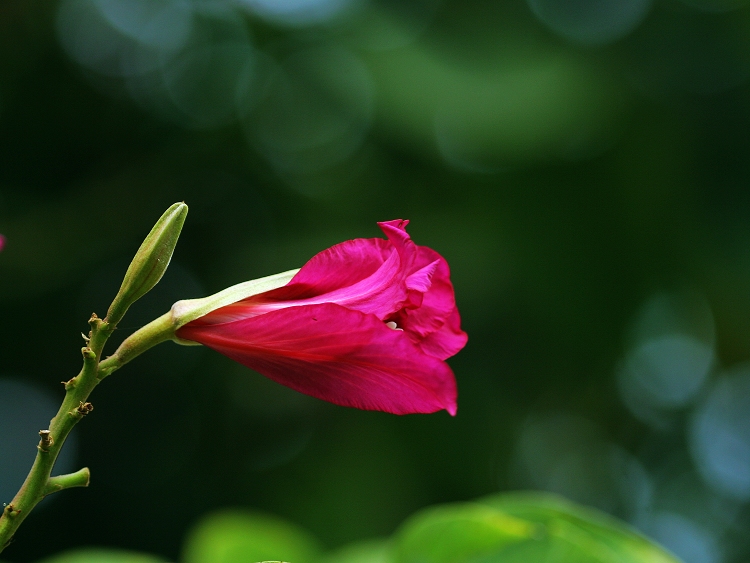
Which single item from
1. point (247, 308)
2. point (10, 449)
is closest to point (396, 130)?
point (10, 449)

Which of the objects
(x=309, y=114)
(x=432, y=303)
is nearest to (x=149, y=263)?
(x=432, y=303)

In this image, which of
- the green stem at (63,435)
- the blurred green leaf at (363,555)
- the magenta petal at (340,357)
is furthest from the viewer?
the blurred green leaf at (363,555)

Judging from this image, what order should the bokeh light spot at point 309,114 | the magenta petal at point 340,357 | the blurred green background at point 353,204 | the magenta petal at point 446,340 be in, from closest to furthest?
the magenta petal at point 340,357, the magenta petal at point 446,340, the blurred green background at point 353,204, the bokeh light spot at point 309,114

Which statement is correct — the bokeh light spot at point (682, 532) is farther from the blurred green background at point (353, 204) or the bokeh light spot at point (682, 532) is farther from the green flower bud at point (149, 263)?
the green flower bud at point (149, 263)

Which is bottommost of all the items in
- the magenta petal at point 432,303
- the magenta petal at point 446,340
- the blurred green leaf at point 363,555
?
the blurred green leaf at point 363,555

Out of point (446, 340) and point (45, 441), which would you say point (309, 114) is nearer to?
point (446, 340)

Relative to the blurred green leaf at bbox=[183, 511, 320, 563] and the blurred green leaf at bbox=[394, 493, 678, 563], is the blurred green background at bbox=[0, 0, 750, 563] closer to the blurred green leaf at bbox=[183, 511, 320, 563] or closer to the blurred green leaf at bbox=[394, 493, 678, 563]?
the blurred green leaf at bbox=[183, 511, 320, 563]

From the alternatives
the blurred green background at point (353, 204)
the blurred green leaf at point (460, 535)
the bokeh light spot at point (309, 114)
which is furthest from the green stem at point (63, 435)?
the bokeh light spot at point (309, 114)

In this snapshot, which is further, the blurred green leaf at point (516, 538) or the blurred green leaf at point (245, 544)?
the blurred green leaf at point (245, 544)

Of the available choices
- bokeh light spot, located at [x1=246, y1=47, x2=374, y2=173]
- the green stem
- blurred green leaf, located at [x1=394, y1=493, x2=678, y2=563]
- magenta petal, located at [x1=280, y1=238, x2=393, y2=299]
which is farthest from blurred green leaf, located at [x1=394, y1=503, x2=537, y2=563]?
bokeh light spot, located at [x1=246, y1=47, x2=374, y2=173]
